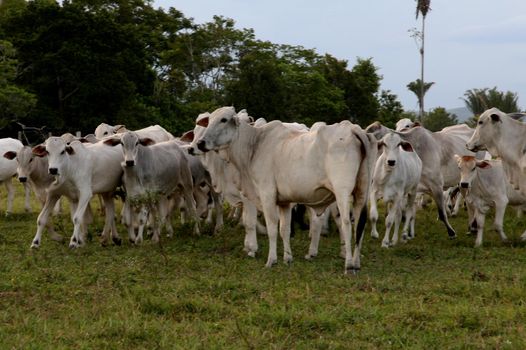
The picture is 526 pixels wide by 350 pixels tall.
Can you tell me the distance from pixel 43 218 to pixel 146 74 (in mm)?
32951

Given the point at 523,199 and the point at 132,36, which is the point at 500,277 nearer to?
the point at 523,199

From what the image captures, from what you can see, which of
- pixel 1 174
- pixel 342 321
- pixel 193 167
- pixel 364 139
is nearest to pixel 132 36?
pixel 1 174

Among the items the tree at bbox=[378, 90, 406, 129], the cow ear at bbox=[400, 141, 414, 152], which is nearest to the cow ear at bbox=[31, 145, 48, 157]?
the cow ear at bbox=[400, 141, 414, 152]

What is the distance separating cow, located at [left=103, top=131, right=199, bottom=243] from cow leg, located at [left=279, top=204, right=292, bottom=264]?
2045 millimetres

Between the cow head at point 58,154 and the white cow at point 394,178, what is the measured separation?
4964mm

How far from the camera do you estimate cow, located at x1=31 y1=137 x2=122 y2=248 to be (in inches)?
448

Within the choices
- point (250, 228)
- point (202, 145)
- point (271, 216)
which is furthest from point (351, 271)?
point (202, 145)

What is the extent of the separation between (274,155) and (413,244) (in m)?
3.77

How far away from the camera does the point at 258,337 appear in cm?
605

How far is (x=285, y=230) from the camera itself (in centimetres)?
1019

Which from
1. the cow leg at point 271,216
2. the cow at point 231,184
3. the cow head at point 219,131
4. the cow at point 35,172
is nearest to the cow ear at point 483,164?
the cow at point 231,184

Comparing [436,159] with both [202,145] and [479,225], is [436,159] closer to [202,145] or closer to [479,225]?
[479,225]

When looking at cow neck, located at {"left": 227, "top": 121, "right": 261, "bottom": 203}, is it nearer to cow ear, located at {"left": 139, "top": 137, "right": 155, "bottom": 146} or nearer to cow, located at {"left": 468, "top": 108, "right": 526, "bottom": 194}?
cow ear, located at {"left": 139, "top": 137, "right": 155, "bottom": 146}

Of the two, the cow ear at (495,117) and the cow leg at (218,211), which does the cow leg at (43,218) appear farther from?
the cow ear at (495,117)
